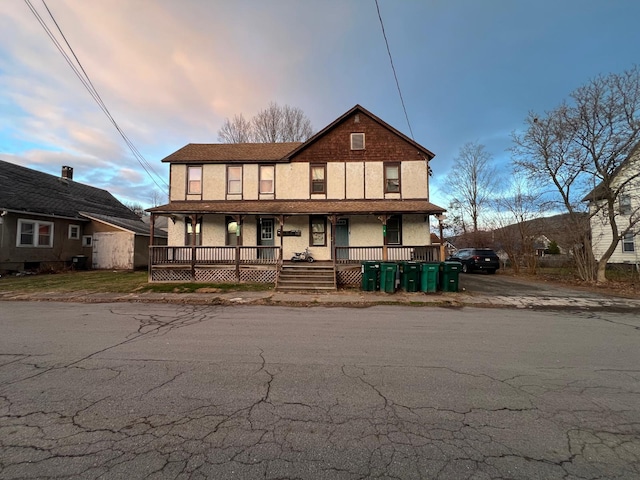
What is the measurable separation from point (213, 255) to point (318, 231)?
18.6ft

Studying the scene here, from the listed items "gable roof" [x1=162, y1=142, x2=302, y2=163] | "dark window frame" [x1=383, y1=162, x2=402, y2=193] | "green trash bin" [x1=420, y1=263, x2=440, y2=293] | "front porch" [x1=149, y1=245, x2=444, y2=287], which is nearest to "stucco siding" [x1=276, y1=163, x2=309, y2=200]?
"gable roof" [x1=162, y1=142, x2=302, y2=163]

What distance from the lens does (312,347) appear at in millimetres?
5711

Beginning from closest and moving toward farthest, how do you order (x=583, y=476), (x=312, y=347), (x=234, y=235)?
(x=583, y=476), (x=312, y=347), (x=234, y=235)

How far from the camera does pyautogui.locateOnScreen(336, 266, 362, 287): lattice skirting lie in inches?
571

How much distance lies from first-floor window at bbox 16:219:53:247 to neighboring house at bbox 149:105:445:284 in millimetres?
9652

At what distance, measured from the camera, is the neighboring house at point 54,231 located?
18672 mm

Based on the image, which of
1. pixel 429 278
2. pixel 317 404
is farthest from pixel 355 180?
pixel 317 404

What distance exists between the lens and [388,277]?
12.6m

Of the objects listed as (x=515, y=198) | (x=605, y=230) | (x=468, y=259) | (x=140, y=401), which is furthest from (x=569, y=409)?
(x=605, y=230)

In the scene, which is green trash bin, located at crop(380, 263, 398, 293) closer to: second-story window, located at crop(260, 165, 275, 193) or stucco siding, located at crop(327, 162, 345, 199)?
stucco siding, located at crop(327, 162, 345, 199)

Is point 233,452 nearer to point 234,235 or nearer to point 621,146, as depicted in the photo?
point 234,235

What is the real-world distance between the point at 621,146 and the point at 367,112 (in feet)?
39.0

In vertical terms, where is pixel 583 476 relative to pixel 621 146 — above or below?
below

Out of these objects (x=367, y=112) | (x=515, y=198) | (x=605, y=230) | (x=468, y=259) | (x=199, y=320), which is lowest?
(x=199, y=320)
